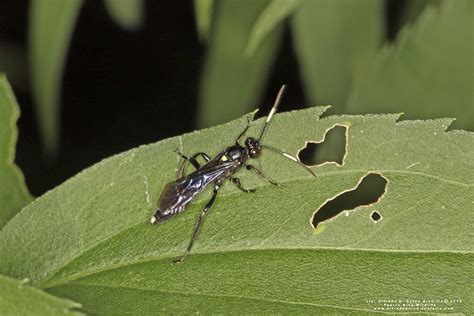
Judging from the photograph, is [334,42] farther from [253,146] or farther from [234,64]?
[253,146]

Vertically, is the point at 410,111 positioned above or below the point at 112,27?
above

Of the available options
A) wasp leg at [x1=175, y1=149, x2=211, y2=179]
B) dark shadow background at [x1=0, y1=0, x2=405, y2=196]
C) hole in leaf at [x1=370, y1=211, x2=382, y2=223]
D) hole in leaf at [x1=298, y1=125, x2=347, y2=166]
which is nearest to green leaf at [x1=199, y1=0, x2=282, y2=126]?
dark shadow background at [x1=0, y1=0, x2=405, y2=196]

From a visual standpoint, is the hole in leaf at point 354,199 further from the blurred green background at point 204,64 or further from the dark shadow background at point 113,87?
the dark shadow background at point 113,87

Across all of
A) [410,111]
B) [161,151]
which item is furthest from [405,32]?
[161,151]

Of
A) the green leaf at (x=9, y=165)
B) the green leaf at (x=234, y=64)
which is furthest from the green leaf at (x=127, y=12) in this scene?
the green leaf at (x=9, y=165)

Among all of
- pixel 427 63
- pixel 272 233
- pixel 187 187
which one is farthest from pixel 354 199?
pixel 427 63

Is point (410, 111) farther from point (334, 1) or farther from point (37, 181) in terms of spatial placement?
point (37, 181)

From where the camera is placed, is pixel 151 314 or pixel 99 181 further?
pixel 99 181
